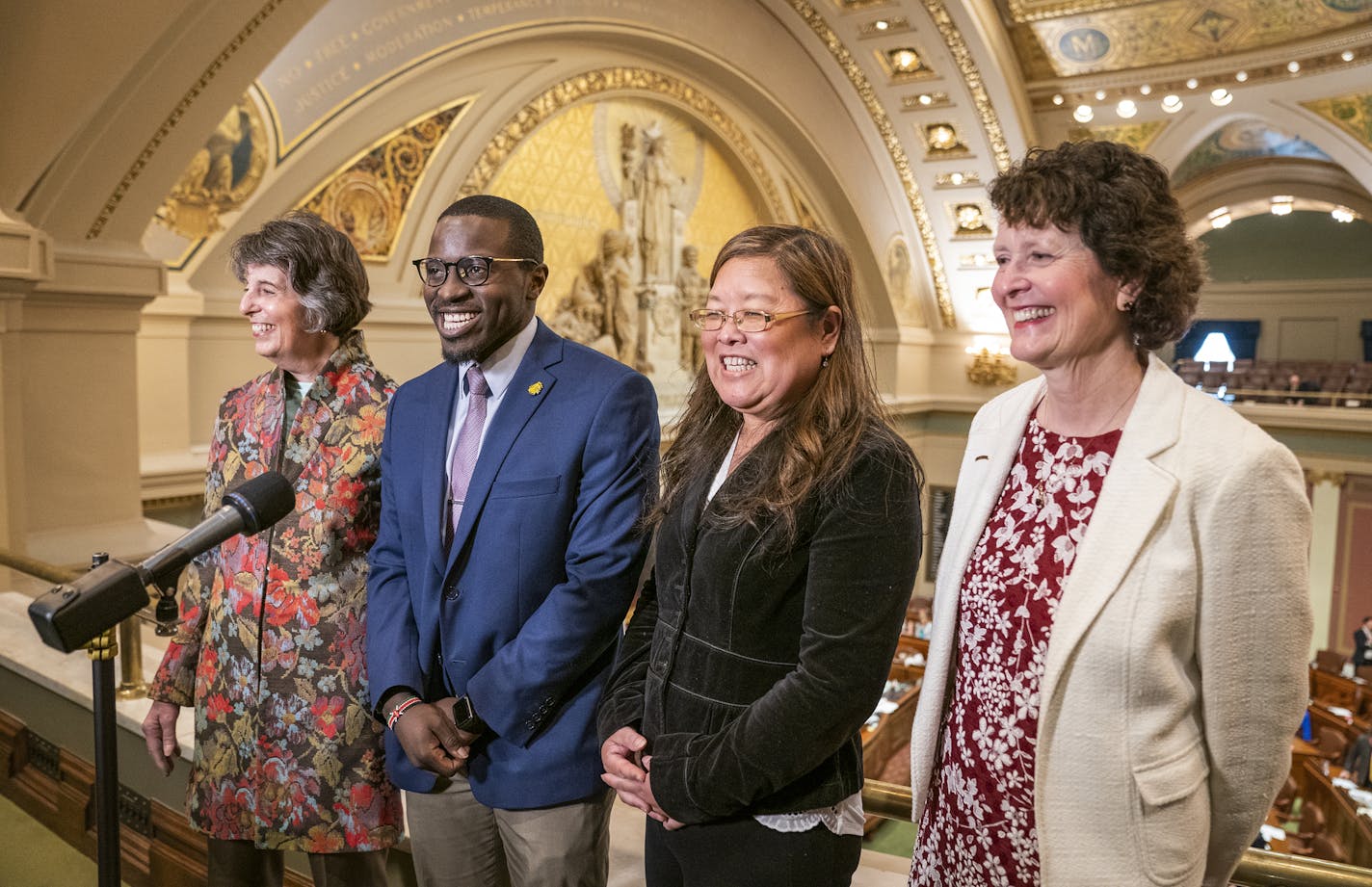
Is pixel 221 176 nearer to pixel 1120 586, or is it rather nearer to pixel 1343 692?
pixel 1120 586

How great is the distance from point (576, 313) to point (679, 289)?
1585 millimetres

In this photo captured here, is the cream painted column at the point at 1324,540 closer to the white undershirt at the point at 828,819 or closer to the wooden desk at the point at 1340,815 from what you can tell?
the wooden desk at the point at 1340,815

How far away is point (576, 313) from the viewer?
33.5ft

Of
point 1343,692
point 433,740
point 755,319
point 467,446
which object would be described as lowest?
point 1343,692

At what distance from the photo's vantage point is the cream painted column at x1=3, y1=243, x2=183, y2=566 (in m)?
4.90

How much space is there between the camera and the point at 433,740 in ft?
5.60

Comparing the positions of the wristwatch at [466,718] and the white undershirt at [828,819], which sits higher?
the wristwatch at [466,718]

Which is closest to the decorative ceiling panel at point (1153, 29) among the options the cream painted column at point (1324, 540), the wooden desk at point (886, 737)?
the cream painted column at point (1324, 540)

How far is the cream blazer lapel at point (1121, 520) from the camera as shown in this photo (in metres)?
1.29

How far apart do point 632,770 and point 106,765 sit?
27.8 inches

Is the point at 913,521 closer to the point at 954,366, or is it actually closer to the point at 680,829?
the point at 680,829

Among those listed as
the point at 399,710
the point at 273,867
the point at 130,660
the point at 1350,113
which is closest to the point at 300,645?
the point at 399,710

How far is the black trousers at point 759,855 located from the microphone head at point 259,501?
0.73 metres

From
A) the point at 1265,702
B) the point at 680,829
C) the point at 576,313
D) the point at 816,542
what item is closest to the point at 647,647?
the point at 680,829
